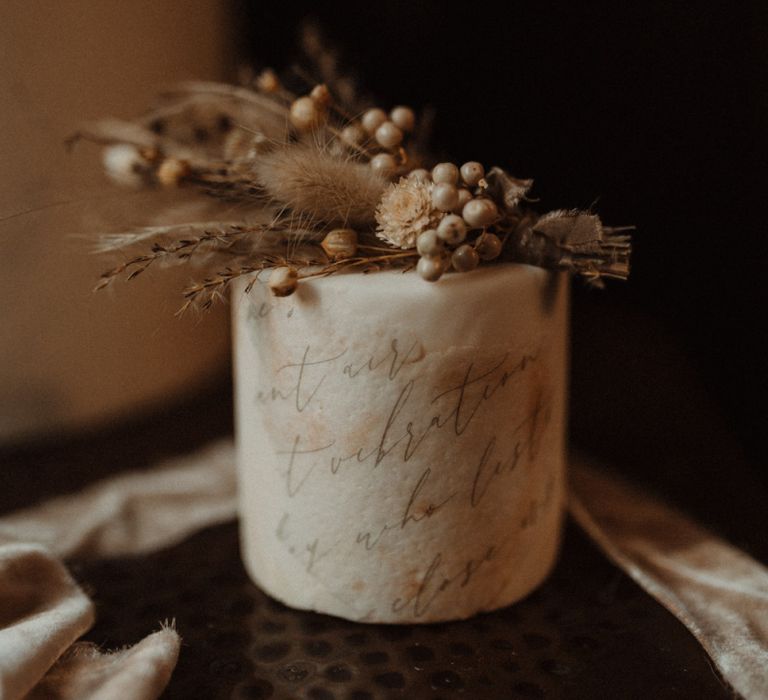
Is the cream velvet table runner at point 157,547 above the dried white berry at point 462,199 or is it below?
below

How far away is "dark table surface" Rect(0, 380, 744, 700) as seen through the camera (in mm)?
443

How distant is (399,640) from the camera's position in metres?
0.48

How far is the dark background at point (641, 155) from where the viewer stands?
68 centimetres

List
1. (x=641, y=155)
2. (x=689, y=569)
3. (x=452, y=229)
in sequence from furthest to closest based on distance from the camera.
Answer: (x=641, y=155) < (x=689, y=569) < (x=452, y=229)

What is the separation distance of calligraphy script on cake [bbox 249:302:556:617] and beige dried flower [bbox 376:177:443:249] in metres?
0.06

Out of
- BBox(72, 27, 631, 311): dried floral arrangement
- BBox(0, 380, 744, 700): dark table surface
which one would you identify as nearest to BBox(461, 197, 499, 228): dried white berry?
BBox(72, 27, 631, 311): dried floral arrangement

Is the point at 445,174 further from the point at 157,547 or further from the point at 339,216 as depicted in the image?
the point at 157,547

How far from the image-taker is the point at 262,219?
0.50 m

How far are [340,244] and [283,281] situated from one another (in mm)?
41

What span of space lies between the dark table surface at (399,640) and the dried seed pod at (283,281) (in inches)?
8.0

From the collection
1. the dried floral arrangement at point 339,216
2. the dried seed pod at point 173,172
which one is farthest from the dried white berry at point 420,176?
the dried seed pod at point 173,172

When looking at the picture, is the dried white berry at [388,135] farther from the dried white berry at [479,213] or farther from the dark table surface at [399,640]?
the dark table surface at [399,640]

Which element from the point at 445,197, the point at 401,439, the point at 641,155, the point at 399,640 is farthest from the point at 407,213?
the point at 641,155

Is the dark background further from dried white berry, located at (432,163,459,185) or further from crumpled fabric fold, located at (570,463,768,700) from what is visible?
dried white berry, located at (432,163,459,185)
